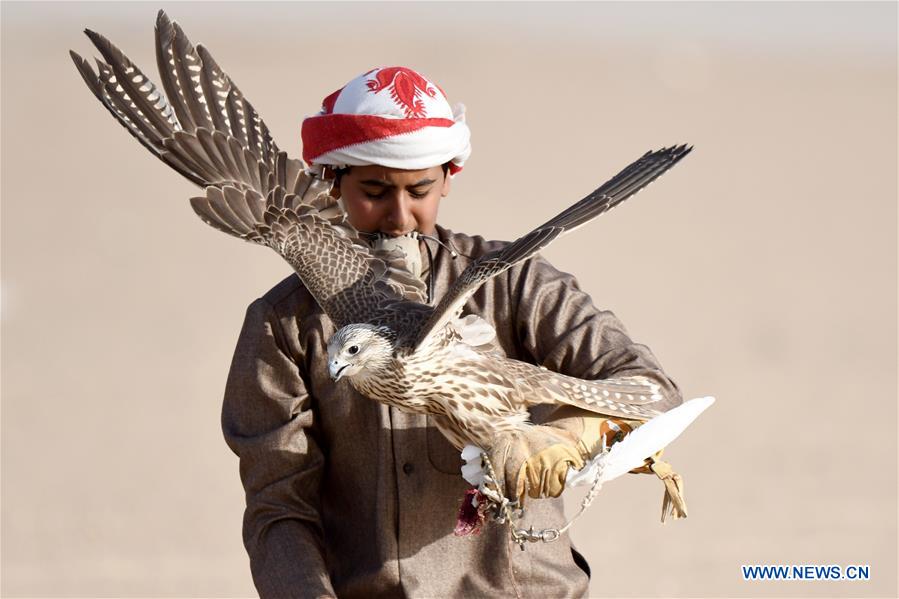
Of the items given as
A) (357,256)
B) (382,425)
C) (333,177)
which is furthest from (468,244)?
(382,425)

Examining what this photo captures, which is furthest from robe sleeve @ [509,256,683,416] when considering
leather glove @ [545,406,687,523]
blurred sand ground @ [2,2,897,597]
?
blurred sand ground @ [2,2,897,597]

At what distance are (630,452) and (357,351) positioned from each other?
614mm

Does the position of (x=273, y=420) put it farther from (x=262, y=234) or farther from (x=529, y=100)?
(x=529, y=100)

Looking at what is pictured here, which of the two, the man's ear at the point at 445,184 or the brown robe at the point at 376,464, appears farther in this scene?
the man's ear at the point at 445,184

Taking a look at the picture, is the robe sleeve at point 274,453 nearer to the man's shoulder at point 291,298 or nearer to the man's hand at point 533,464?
the man's shoulder at point 291,298

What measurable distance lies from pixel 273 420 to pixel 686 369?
7222 millimetres

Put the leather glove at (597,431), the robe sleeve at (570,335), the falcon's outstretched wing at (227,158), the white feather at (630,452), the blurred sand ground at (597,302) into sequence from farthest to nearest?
the blurred sand ground at (597,302), the falcon's outstretched wing at (227,158), the robe sleeve at (570,335), the leather glove at (597,431), the white feather at (630,452)

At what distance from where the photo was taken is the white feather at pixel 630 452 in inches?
121

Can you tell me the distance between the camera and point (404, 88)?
11.6 feet

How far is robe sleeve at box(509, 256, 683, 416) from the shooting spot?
11.0 feet

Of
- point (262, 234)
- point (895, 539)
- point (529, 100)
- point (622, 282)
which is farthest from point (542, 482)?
point (529, 100)

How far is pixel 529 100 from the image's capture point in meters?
24.4

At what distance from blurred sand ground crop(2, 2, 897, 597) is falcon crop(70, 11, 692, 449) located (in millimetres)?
3913

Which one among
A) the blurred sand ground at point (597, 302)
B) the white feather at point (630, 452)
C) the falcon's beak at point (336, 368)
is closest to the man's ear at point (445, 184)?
the falcon's beak at point (336, 368)
